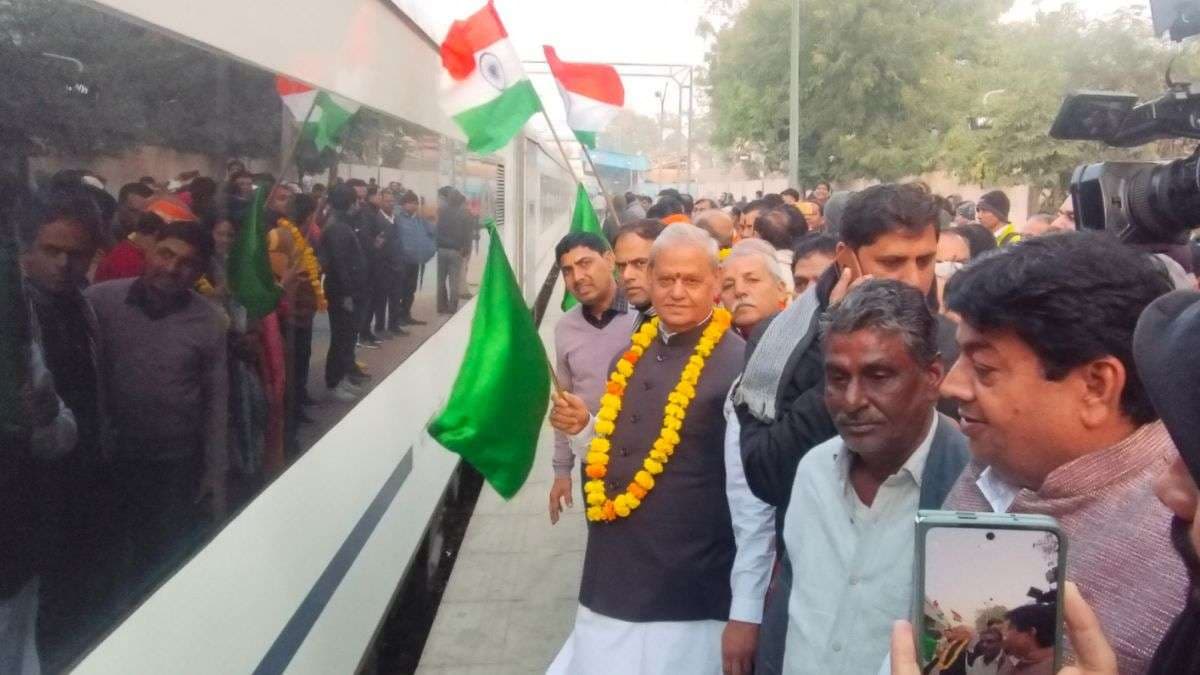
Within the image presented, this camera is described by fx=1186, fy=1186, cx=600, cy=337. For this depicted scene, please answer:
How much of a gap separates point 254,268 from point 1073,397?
6.28ft

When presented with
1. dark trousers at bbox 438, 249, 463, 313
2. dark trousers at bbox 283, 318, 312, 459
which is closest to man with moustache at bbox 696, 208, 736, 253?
dark trousers at bbox 438, 249, 463, 313

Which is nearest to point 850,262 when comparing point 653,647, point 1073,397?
point 653,647

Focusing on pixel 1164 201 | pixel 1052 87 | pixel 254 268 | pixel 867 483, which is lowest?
pixel 867 483

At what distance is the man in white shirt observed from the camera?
2084 millimetres

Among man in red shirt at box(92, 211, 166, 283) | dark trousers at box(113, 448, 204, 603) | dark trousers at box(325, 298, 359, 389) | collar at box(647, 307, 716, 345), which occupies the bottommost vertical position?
dark trousers at box(113, 448, 204, 603)

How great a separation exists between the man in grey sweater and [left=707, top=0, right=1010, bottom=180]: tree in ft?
70.1

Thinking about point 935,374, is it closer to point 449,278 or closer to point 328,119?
point 328,119

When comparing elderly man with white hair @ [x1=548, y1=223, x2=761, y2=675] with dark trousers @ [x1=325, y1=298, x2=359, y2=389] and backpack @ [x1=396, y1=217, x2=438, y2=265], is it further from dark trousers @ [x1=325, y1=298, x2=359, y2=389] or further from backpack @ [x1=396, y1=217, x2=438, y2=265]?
backpack @ [x1=396, y1=217, x2=438, y2=265]

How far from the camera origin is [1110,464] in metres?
1.56

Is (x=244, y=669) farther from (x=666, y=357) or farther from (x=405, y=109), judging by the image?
(x=405, y=109)

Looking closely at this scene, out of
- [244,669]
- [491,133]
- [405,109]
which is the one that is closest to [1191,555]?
[244,669]

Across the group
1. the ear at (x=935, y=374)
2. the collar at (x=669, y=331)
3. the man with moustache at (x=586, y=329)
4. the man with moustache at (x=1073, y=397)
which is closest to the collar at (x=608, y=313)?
the man with moustache at (x=586, y=329)

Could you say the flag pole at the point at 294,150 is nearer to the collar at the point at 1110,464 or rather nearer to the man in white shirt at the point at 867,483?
the man in white shirt at the point at 867,483

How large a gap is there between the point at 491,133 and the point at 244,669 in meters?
2.16
